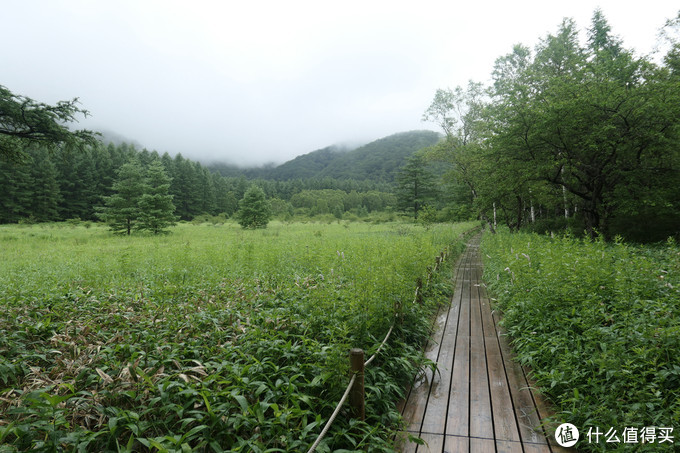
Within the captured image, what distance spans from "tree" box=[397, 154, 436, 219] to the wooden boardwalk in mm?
35490

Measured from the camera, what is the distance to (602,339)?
3566mm

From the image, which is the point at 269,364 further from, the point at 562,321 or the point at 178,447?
the point at 562,321

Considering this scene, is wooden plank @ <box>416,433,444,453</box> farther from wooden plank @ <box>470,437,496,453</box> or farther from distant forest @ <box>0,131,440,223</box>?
distant forest @ <box>0,131,440,223</box>

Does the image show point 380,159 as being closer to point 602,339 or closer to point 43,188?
point 43,188

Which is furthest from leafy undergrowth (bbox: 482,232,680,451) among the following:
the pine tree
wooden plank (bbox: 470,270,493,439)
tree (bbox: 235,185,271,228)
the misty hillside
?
the misty hillside

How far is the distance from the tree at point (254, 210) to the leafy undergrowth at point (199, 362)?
26741mm

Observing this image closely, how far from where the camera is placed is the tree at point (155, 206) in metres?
25.0

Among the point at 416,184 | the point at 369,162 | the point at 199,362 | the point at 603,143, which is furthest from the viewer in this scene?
the point at 369,162

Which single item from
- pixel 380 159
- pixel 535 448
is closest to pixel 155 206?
pixel 535 448

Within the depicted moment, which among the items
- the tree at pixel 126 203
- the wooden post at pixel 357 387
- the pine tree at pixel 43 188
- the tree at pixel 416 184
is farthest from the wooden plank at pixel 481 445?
the pine tree at pixel 43 188

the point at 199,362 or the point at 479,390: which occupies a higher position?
the point at 199,362

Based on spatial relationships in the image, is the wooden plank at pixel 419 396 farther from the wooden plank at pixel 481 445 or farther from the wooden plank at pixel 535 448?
the wooden plank at pixel 535 448

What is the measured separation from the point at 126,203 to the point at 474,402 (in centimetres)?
2943

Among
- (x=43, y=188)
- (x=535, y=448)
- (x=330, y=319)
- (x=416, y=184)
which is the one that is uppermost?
(x=43, y=188)
